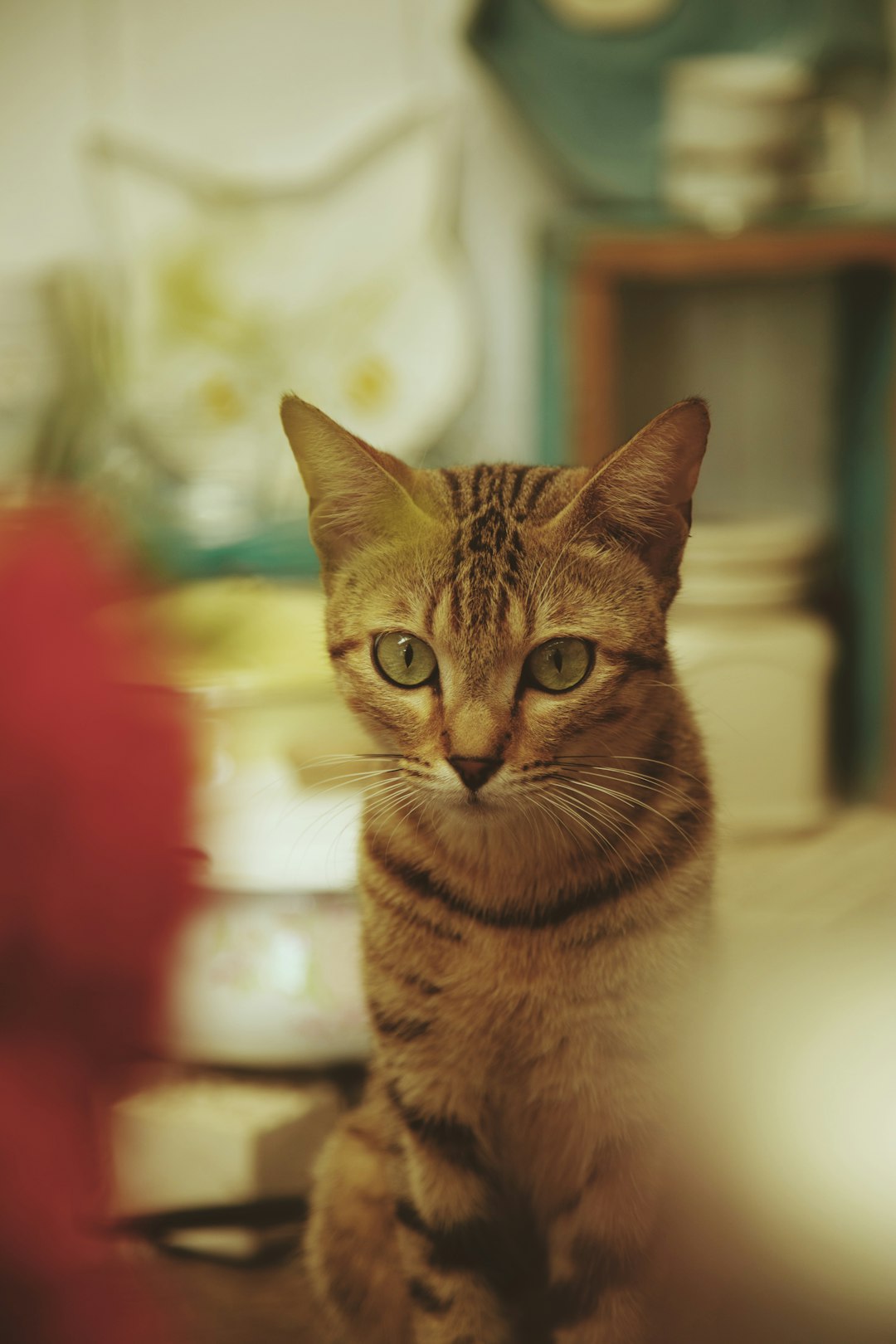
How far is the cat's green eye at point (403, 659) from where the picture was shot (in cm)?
39

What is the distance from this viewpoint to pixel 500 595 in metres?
0.37

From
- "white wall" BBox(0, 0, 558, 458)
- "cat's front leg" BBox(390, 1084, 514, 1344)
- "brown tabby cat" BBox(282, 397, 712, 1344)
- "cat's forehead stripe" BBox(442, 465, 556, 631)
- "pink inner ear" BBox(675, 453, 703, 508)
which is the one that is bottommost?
"cat's front leg" BBox(390, 1084, 514, 1344)

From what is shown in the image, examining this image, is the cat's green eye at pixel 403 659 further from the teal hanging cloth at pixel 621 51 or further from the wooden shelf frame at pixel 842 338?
the teal hanging cloth at pixel 621 51

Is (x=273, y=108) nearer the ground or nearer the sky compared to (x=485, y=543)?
nearer the sky

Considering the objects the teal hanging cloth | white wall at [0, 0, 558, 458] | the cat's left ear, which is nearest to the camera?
the cat's left ear

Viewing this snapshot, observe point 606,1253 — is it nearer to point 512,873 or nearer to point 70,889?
point 512,873

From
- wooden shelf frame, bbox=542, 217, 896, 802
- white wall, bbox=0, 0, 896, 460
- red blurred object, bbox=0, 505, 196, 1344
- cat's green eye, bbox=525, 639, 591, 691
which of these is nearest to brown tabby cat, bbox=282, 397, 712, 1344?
cat's green eye, bbox=525, 639, 591, 691

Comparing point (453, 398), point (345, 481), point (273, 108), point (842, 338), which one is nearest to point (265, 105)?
point (273, 108)

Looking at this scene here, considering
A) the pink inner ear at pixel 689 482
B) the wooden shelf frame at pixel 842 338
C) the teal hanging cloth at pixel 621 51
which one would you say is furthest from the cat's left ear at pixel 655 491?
the teal hanging cloth at pixel 621 51

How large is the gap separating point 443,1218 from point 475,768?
0.68ft

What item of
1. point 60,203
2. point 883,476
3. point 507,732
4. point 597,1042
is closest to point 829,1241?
point 597,1042

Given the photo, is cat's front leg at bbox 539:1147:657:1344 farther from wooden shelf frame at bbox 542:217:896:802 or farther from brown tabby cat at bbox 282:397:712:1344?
wooden shelf frame at bbox 542:217:896:802

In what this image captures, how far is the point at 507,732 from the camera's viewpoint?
0.37 metres

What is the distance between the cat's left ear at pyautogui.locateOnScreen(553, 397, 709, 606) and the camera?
330mm
